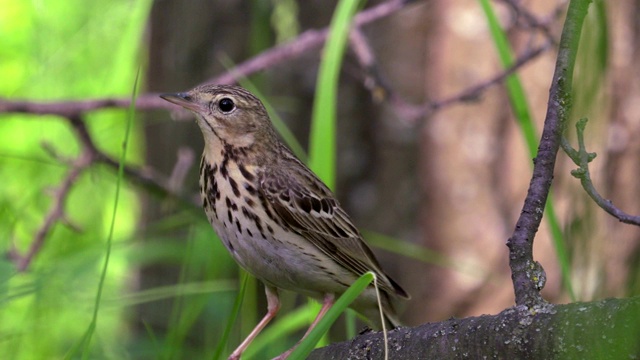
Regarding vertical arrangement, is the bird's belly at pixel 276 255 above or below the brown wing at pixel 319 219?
below

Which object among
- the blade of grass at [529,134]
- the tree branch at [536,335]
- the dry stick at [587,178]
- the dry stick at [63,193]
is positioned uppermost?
the dry stick at [63,193]

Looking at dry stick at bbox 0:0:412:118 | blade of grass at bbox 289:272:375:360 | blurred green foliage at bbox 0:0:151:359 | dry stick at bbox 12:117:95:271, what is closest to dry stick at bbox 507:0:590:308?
blade of grass at bbox 289:272:375:360

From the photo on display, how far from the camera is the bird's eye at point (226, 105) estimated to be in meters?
3.05

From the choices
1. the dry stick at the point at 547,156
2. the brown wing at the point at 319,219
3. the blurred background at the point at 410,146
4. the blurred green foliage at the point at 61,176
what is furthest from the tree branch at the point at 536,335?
the blurred background at the point at 410,146

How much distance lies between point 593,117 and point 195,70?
3.82 m

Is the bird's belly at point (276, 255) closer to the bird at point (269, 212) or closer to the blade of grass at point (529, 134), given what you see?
the bird at point (269, 212)

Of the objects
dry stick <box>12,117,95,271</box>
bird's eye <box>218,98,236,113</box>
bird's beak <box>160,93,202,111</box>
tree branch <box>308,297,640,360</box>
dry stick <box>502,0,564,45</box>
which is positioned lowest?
tree branch <box>308,297,640,360</box>

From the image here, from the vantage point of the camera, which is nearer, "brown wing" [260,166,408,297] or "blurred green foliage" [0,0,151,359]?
"brown wing" [260,166,408,297]

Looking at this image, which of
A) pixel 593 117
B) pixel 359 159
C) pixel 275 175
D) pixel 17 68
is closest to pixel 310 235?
pixel 275 175

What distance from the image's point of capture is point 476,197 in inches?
198

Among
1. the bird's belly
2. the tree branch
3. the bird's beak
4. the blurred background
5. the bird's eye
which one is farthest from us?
the blurred background

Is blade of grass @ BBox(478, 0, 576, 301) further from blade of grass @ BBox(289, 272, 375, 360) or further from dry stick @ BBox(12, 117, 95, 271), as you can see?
dry stick @ BBox(12, 117, 95, 271)

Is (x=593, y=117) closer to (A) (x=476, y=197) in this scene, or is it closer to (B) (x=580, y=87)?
(B) (x=580, y=87)

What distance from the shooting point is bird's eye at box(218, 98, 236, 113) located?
10.0ft
